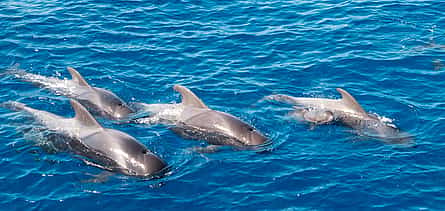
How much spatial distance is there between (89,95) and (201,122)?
412cm

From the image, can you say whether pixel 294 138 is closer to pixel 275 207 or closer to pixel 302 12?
pixel 275 207

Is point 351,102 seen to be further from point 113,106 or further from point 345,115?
point 113,106

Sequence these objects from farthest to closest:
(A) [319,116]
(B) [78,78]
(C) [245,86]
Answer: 1. (C) [245,86]
2. (B) [78,78]
3. (A) [319,116]

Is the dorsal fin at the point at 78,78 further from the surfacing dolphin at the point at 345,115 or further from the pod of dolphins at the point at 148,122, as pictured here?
the surfacing dolphin at the point at 345,115

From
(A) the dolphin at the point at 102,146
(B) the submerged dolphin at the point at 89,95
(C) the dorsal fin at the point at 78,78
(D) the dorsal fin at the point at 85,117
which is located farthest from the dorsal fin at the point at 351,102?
(C) the dorsal fin at the point at 78,78

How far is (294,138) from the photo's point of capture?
770 inches

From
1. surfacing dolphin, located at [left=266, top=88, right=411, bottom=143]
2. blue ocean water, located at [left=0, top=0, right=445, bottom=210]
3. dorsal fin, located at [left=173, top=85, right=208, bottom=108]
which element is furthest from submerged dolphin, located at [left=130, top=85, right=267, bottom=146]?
surfacing dolphin, located at [left=266, top=88, right=411, bottom=143]

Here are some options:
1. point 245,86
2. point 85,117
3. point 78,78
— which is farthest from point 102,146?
point 245,86

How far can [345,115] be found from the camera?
68.2 feet

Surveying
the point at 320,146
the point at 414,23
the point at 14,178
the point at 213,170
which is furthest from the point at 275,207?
the point at 414,23

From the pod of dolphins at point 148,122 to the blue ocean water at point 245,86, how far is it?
15.1 inches

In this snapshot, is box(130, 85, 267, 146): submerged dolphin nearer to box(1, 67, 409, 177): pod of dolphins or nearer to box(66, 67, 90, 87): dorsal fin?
box(1, 67, 409, 177): pod of dolphins

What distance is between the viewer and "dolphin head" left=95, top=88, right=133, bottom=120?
20.9m

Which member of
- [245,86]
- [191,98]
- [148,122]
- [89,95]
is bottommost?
[148,122]
